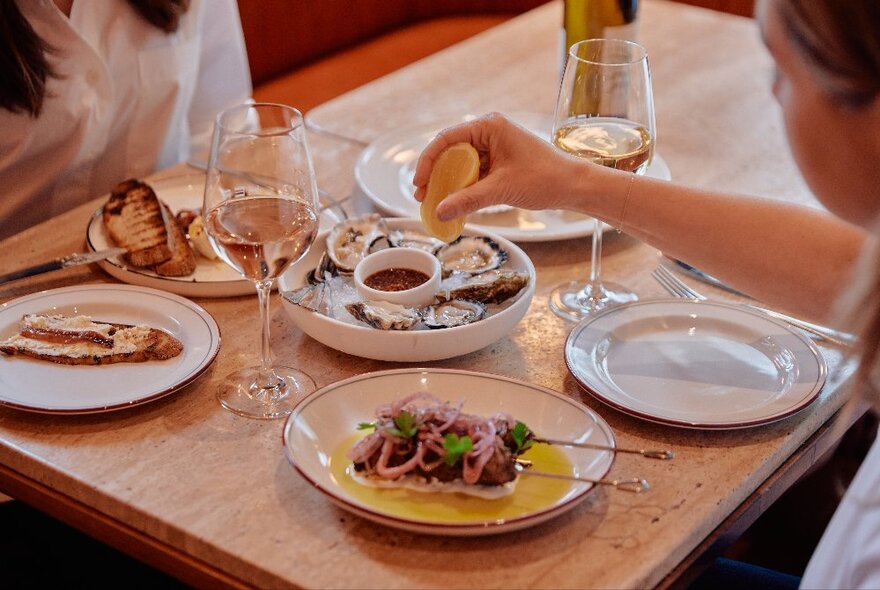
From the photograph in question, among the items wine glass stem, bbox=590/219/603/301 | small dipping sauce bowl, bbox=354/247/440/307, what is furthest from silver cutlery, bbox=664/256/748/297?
small dipping sauce bowl, bbox=354/247/440/307

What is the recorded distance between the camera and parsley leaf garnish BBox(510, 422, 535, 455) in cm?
98

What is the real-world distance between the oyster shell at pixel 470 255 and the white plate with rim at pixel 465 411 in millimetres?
253

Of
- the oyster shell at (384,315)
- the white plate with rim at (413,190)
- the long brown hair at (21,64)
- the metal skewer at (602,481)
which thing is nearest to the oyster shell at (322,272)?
the oyster shell at (384,315)

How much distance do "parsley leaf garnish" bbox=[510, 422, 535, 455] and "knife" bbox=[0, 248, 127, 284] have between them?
2.23 feet

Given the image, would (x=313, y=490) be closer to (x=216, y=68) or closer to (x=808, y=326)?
(x=808, y=326)

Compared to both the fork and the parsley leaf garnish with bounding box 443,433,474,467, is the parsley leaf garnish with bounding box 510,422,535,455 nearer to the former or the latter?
the parsley leaf garnish with bounding box 443,433,474,467

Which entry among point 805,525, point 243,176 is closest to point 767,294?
point 243,176

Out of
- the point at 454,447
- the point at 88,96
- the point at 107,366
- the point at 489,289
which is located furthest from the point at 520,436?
the point at 88,96

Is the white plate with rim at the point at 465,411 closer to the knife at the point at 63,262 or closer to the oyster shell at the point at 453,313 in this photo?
the oyster shell at the point at 453,313

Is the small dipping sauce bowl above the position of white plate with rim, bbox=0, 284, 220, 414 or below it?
above

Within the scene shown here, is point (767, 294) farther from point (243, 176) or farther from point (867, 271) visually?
point (243, 176)

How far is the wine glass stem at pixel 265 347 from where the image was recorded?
3.76ft

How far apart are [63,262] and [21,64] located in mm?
442

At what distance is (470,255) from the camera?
138cm
